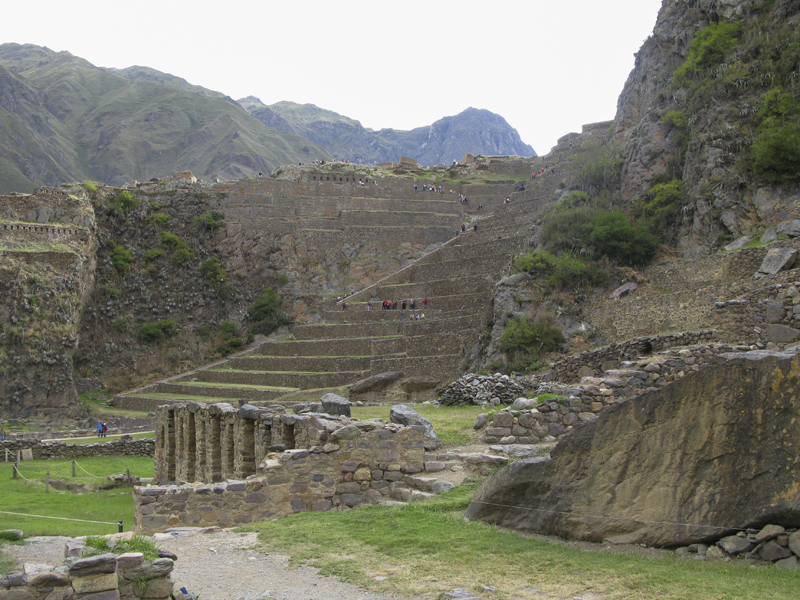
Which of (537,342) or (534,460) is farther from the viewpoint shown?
(537,342)

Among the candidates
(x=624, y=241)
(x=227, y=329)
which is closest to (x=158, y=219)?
(x=227, y=329)

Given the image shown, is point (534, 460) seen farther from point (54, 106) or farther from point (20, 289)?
point (54, 106)

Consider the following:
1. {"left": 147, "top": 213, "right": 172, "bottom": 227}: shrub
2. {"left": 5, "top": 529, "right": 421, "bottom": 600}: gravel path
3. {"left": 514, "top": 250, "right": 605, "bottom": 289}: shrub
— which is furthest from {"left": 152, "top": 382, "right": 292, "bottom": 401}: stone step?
{"left": 5, "top": 529, "right": 421, "bottom": 600}: gravel path

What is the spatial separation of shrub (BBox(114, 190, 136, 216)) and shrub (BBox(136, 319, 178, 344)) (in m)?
8.78

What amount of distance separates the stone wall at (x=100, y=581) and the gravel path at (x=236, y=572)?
23.6 inches

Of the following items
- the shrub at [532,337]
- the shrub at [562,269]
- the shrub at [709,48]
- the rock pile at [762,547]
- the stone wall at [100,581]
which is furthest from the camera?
the shrub at [709,48]

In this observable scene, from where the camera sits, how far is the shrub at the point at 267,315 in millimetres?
47188

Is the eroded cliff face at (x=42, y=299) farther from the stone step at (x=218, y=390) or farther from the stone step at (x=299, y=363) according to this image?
the stone step at (x=299, y=363)

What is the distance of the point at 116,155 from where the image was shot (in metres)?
124

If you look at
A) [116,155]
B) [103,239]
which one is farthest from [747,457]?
[116,155]

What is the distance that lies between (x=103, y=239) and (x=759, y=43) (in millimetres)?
40799

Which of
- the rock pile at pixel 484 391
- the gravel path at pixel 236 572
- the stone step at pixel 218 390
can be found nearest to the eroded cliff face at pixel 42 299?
the stone step at pixel 218 390

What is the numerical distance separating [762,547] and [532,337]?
1984 centimetres

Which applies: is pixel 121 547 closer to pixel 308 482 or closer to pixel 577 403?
pixel 308 482
